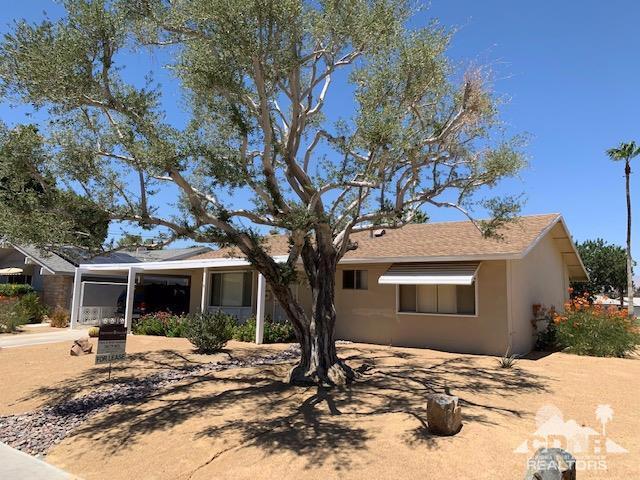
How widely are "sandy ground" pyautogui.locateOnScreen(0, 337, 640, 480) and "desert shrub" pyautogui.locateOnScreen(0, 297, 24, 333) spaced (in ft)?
32.5

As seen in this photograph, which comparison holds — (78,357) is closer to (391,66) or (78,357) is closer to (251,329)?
(251,329)

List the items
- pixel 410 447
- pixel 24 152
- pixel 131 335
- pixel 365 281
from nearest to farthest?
pixel 410 447, pixel 24 152, pixel 365 281, pixel 131 335

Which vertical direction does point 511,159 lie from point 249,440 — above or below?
above

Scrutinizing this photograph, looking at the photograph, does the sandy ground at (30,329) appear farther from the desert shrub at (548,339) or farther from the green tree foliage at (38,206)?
the desert shrub at (548,339)

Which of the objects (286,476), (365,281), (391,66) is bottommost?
(286,476)

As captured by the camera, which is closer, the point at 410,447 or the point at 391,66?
the point at 410,447

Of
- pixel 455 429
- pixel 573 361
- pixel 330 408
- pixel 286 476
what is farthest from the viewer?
pixel 573 361

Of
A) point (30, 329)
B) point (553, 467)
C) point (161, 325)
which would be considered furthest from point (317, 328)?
point (30, 329)

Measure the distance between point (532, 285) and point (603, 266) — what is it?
31.5 m

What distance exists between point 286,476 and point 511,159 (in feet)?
27.2

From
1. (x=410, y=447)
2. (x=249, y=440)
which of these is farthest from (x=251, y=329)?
(x=410, y=447)

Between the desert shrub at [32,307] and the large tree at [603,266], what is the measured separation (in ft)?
132

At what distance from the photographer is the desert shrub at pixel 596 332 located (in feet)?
46.6

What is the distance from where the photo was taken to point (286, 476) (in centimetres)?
576
